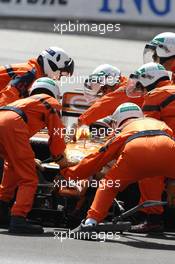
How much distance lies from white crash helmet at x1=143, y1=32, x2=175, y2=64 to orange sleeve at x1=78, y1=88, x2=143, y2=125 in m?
0.76

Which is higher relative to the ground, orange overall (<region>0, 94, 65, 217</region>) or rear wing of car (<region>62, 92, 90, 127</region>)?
rear wing of car (<region>62, 92, 90, 127</region>)

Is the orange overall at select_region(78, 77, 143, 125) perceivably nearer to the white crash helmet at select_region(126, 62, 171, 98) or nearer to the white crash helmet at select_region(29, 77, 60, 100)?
the white crash helmet at select_region(126, 62, 171, 98)

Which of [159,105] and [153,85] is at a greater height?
[153,85]

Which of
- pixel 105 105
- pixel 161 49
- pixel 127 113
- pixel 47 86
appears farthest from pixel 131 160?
pixel 161 49

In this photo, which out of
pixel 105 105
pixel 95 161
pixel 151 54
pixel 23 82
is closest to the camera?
pixel 95 161

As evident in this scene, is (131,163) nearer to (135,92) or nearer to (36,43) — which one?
(135,92)

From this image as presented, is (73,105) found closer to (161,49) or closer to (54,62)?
(54,62)

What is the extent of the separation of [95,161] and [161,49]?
10.3ft

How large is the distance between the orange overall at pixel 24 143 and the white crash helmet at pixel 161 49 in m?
2.68

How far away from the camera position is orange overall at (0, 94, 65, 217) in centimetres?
1105

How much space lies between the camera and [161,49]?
13.6 metres

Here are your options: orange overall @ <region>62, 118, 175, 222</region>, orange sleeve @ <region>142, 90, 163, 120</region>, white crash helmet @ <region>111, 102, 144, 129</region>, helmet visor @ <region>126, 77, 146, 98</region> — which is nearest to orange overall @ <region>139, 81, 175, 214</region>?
orange sleeve @ <region>142, 90, 163, 120</region>

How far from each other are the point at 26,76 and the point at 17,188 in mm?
2138

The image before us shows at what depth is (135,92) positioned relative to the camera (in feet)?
40.8
